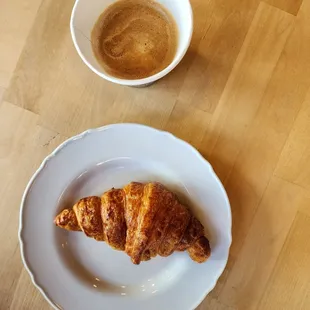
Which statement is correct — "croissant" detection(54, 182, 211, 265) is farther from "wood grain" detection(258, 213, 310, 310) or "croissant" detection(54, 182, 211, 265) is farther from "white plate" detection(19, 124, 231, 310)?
"wood grain" detection(258, 213, 310, 310)

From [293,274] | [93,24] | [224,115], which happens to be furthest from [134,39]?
[293,274]

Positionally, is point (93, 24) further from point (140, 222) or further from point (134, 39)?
point (140, 222)

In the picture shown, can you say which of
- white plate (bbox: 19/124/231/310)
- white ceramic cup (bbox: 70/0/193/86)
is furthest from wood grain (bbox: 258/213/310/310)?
white ceramic cup (bbox: 70/0/193/86)

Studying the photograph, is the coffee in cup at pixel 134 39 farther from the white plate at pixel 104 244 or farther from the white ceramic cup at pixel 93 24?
the white plate at pixel 104 244

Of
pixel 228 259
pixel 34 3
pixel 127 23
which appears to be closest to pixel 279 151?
pixel 228 259

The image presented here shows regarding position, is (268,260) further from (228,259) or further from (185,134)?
(185,134)

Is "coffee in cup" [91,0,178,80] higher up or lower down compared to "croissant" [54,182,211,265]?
higher up
